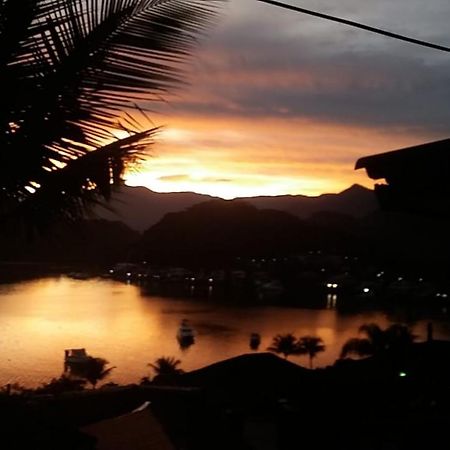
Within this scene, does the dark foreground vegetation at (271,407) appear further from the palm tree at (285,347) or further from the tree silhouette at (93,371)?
the palm tree at (285,347)

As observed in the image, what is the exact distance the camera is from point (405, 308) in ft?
199

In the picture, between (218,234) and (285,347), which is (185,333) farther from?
(218,234)

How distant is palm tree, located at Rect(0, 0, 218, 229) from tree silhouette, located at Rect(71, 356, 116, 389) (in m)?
30.1

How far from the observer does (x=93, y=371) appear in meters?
34.1

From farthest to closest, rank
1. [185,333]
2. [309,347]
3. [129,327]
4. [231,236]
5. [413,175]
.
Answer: [231,236] < [129,327] < [185,333] < [309,347] < [413,175]

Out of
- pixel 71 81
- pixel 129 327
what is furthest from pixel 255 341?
pixel 71 81

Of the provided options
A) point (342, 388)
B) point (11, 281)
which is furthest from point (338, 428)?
point (11, 281)

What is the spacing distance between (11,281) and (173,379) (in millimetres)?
53994

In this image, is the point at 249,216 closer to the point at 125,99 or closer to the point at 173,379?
the point at 173,379

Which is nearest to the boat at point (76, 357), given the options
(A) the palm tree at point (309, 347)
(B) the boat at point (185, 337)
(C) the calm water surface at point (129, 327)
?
(C) the calm water surface at point (129, 327)

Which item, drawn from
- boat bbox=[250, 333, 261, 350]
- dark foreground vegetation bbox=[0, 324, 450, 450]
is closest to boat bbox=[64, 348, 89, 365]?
boat bbox=[250, 333, 261, 350]

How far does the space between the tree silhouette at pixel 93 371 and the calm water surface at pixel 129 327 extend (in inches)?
30.8

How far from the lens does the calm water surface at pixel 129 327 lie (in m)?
40.1

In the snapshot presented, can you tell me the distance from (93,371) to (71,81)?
31955 millimetres
